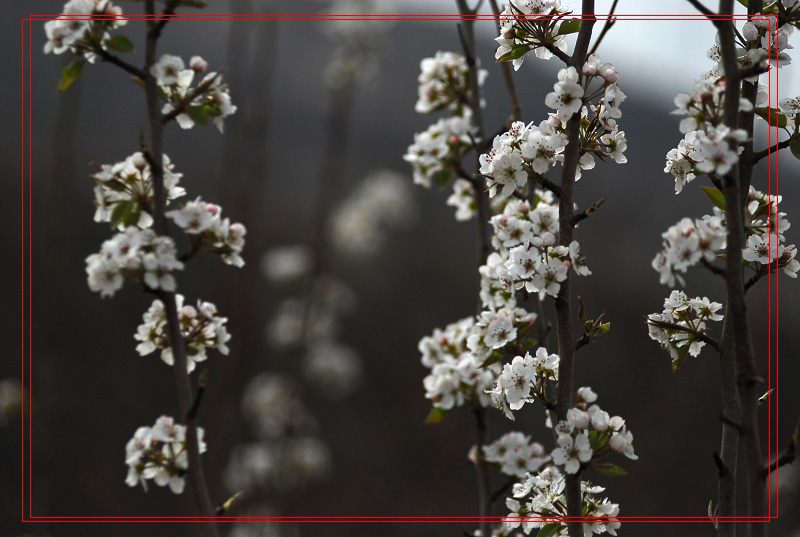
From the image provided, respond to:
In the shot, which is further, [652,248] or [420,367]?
[652,248]

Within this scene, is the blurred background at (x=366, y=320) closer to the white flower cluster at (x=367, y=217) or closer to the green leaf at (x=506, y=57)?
the white flower cluster at (x=367, y=217)

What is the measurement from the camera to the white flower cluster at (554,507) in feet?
5.00

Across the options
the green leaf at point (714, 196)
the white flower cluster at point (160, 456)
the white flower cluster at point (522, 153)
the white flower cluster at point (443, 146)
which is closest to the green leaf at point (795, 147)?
the green leaf at point (714, 196)

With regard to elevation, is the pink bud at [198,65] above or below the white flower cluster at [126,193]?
above

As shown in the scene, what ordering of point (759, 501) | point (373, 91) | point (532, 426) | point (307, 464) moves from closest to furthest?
point (759, 501)
point (307, 464)
point (532, 426)
point (373, 91)

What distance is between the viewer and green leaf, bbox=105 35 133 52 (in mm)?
1613

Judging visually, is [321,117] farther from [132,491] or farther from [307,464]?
[307,464]

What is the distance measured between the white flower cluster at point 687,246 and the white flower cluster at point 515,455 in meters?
0.90

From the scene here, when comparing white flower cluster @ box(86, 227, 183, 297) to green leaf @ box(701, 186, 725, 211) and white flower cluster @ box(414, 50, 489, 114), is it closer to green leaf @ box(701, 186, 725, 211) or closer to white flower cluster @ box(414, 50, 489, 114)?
green leaf @ box(701, 186, 725, 211)

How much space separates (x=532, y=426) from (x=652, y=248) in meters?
6.55

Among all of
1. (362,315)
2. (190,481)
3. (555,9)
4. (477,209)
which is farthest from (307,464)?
(362,315)

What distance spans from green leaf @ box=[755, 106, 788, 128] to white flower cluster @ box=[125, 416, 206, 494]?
1.50 metres

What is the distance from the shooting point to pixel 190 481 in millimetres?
1494

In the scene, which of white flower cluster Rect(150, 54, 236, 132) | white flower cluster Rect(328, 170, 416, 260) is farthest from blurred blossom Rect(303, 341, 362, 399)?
white flower cluster Rect(150, 54, 236, 132)
